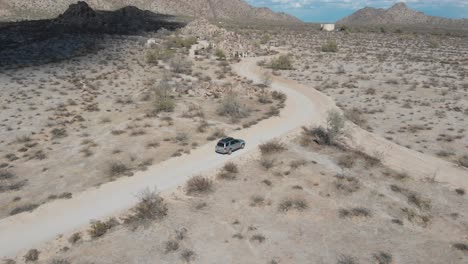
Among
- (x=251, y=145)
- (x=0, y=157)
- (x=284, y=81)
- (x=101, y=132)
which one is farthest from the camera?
(x=284, y=81)

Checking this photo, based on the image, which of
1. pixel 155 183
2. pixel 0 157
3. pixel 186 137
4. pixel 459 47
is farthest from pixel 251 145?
pixel 459 47

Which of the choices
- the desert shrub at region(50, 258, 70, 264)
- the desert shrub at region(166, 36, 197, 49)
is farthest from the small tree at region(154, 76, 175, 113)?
the desert shrub at region(166, 36, 197, 49)

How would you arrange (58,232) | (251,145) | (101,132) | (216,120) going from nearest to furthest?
(58,232) → (251,145) → (101,132) → (216,120)

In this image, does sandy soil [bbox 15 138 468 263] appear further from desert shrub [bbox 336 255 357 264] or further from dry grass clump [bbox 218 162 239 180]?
dry grass clump [bbox 218 162 239 180]

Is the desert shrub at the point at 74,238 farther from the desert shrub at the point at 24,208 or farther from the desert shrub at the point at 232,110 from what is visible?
the desert shrub at the point at 232,110

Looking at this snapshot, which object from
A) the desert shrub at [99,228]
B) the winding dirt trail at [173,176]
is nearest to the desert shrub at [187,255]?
the desert shrub at [99,228]

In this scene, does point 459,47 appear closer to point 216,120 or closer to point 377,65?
point 377,65

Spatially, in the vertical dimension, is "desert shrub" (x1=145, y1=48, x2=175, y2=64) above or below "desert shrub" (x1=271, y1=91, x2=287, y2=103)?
above
